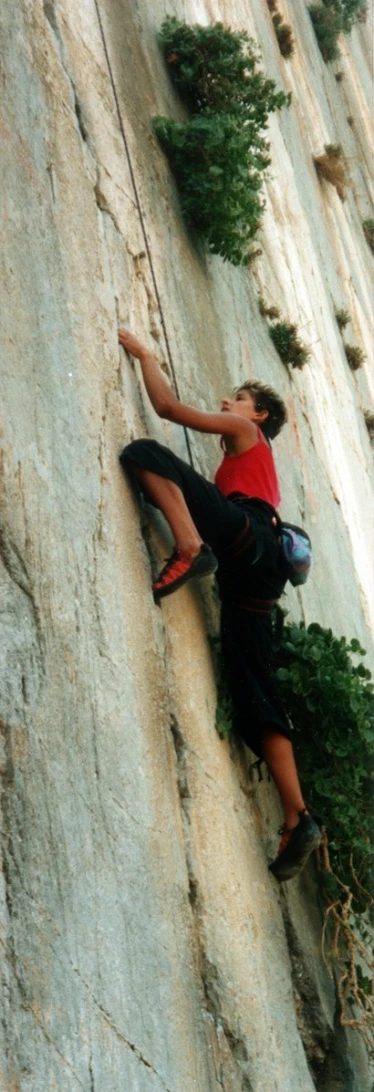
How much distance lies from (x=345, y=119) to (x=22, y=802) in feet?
45.0

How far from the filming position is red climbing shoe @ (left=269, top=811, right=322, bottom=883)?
19.4 feet

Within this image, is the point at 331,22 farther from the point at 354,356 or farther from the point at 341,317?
the point at 354,356

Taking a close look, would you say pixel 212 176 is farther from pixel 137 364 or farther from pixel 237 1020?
pixel 237 1020

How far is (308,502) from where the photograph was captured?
9.10 meters

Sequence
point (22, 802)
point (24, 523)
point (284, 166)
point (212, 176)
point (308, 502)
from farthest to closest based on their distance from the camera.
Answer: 1. point (284, 166)
2. point (308, 502)
3. point (212, 176)
4. point (24, 523)
5. point (22, 802)

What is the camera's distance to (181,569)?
18.2 feet

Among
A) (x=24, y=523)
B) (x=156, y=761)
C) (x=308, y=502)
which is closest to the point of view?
(x=24, y=523)

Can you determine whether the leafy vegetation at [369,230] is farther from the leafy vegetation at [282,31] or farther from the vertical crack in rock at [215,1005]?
the vertical crack in rock at [215,1005]

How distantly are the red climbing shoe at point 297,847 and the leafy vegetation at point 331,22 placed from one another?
40.2 ft

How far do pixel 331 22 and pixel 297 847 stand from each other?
12592 millimetres

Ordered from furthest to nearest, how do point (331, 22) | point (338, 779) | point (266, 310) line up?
1. point (331, 22)
2. point (266, 310)
3. point (338, 779)

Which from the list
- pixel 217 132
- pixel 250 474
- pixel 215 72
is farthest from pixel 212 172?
pixel 250 474

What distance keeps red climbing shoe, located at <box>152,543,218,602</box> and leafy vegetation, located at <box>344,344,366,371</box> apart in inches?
291

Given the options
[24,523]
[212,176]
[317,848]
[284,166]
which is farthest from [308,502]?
[24,523]
